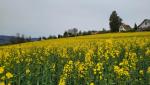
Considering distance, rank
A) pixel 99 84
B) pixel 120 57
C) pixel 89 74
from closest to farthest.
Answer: pixel 99 84 → pixel 89 74 → pixel 120 57

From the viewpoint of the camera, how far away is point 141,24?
10306 centimetres

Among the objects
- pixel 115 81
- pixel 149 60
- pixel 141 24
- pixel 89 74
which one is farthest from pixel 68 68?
pixel 141 24

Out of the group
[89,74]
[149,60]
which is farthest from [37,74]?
[149,60]

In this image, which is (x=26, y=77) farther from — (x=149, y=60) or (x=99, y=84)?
(x=149, y=60)

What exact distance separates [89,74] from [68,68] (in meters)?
0.48

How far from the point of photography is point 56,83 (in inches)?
400

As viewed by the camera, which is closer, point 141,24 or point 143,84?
point 143,84

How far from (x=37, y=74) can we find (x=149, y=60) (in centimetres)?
407

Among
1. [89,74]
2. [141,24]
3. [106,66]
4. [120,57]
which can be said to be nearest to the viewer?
[89,74]

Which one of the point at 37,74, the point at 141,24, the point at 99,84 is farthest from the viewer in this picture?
the point at 141,24

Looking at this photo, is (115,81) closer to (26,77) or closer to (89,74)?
(89,74)

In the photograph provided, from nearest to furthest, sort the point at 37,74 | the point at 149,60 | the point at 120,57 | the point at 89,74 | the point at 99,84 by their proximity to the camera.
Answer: the point at 99,84 < the point at 89,74 < the point at 37,74 < the point at 149,60 < the point at 120,57

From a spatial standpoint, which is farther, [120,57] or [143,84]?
[120,57]

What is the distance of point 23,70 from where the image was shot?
1132 centimetres
